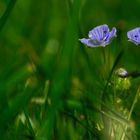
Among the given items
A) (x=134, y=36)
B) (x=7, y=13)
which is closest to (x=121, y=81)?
(x=134, y=36)

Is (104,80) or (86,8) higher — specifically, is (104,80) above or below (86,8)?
above

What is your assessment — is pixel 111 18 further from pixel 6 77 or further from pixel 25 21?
pixel 6 77

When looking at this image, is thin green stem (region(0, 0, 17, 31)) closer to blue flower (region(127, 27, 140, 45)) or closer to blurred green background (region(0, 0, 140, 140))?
blurred green background (region(0, 0, 140, 140))

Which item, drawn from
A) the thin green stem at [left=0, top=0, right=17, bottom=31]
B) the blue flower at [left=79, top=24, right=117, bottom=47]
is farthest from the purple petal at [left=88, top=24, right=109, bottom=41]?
the thin green stem at [left=0, top=0, right=17, bottom=31]

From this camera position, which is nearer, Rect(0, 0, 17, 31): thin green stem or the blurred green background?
the blurred green background

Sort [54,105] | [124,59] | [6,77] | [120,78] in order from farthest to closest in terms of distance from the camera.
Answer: [124,59] < [6,77] < [120,78] < [54,105]

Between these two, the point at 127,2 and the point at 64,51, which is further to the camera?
the point at 127,2

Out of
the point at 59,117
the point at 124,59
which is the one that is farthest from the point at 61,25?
the point at 59,117
